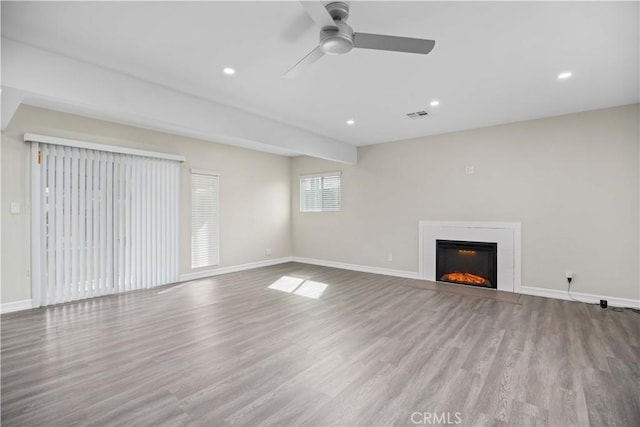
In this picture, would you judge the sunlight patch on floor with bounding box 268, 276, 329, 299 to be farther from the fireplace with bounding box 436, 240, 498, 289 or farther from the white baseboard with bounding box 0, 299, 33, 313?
the white baseboard with bounding box 0, 299, 33, 313

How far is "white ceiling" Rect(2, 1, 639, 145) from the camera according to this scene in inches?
84.0

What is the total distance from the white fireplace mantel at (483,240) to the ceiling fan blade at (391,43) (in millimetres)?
3787

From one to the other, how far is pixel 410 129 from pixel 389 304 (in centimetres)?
299

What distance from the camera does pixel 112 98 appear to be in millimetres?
3031

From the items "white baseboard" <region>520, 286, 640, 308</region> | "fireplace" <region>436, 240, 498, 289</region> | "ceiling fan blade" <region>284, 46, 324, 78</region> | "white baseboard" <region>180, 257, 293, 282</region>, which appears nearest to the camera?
"ceiling fan blade" <region>284, 46, 324, 78</region>

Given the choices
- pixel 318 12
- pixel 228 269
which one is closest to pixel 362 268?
pixel 228 269

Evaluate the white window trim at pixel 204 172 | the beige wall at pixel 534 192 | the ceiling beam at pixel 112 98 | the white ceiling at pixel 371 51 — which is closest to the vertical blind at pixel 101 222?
the white window trim at pixel 204 172

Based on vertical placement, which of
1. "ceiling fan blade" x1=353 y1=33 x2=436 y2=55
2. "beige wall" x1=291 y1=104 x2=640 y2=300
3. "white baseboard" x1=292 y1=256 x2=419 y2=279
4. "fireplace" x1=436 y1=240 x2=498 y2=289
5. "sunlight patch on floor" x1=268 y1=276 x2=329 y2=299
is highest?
"ceiling fan blade" x1=353 y1=33 x2=436 y2=55

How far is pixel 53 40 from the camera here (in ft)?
8.16

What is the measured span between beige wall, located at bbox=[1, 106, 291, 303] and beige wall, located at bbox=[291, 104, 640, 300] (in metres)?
2.18

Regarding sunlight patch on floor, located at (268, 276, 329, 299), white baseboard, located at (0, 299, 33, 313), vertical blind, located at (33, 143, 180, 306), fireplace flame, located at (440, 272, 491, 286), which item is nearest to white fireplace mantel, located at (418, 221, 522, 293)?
fireplace flame, located at (440, 272, 491, 286)

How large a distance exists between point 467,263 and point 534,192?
1.54 meters

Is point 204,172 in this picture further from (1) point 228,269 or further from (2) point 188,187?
(1) point 228,269

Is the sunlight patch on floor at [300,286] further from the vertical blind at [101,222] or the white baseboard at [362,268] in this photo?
the vertical blind at [101,222]
